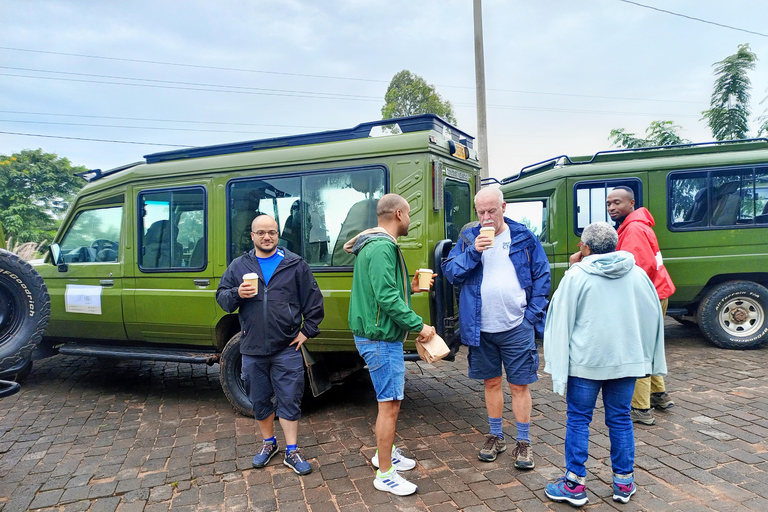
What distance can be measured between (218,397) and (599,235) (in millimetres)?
4220

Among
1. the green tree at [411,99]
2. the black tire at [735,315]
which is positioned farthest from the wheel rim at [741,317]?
the green tree at [411,99]

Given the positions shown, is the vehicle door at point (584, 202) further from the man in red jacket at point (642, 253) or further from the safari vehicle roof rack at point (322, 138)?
the man in red jacket at point (642, 253)

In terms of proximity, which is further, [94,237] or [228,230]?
[94,237]

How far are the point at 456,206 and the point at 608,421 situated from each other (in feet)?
8.06

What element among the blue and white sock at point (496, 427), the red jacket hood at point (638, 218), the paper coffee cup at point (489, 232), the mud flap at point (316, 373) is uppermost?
the red jacket hood at point (638, 218)

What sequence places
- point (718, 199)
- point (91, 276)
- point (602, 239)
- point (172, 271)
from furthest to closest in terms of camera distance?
point (718, 199) → point (91, 276) → point (172, 271) → point (602, 239)

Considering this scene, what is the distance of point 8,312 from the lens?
152 inches

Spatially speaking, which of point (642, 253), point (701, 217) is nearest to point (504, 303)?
point (642, 253)

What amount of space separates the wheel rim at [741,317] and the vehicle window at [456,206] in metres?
4.34

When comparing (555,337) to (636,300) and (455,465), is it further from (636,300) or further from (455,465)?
(455,465)

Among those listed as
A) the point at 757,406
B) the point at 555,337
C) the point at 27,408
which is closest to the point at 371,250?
the point at 555,337

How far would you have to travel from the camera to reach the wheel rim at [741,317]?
672 centimetres

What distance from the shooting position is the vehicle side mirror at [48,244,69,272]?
5.36 metres

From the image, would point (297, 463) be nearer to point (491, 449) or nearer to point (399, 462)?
point (399, 462)
